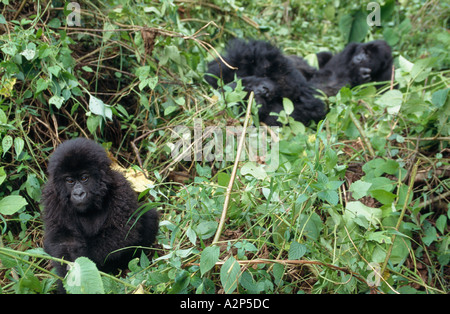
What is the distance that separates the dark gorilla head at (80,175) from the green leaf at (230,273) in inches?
40.6

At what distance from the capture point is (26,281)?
2.13 metres

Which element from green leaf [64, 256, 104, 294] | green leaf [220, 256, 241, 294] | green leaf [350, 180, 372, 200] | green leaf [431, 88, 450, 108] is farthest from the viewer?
green leaf [431, 88, 450, 108]

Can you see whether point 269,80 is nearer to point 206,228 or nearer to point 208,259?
point 206,228

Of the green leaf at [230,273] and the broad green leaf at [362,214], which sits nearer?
the green leaf at [230,273]

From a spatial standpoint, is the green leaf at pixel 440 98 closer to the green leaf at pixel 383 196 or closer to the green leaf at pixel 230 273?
the green leaf at pixel 383 196

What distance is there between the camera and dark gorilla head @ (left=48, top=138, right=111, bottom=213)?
2.63 metres

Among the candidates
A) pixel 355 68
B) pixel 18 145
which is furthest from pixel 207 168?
pixel 355 68

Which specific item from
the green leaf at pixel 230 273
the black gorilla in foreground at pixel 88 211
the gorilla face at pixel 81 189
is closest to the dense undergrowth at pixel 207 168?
the green leaf at pixel 230 273

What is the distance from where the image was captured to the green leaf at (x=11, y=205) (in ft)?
8.51

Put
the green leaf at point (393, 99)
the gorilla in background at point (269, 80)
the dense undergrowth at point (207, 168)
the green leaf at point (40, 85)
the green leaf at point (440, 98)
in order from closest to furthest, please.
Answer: the dense undergrowth at point (207, 168) < the green leaf at point (440, 98) < the green leaf at point (40, 85) < the green leaf at point (393, 99) < the gorilla in background at point (269, 80)

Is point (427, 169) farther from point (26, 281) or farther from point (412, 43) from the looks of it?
point (412, 43)

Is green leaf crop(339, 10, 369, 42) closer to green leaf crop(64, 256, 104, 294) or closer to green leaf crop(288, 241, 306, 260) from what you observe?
green leaf crop(288, 241, 306, 260)

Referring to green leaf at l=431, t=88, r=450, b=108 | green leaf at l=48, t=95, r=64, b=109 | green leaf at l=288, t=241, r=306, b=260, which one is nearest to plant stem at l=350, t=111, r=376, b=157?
green leaf at l=431, t=88, r=450, b=108

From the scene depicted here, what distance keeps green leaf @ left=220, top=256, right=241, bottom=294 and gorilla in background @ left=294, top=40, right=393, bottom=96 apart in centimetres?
362
